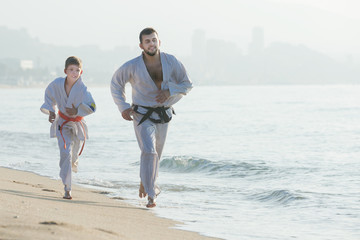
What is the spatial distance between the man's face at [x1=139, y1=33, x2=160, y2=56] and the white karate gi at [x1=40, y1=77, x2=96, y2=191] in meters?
0.80

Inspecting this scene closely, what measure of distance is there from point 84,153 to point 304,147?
717cm

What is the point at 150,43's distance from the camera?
652cm

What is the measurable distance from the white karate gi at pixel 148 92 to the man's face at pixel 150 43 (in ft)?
0.39

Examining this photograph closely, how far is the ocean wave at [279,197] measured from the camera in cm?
896

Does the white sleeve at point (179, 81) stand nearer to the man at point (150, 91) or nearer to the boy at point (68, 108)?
the man at point (150, 91)

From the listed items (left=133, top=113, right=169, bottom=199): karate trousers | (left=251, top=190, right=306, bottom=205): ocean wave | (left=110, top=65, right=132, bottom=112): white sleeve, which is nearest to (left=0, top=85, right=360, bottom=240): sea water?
(left=251, top=190, right=306, bottom=205): ocean wave

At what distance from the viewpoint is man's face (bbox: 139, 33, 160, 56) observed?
21.4 feet

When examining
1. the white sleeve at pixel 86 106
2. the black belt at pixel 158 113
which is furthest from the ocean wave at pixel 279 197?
the white sleeve at pixel 86 106

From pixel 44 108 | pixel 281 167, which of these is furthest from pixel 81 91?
pixel 281 167

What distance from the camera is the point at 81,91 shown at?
6805 mm

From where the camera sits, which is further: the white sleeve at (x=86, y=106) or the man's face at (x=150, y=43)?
the white sleeve at (x=86, y=106)

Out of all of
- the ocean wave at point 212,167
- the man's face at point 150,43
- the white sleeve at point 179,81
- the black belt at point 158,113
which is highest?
the man's face at point 150,43

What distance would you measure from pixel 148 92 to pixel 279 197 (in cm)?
→ 345

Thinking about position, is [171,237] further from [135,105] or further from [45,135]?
[45,135]
